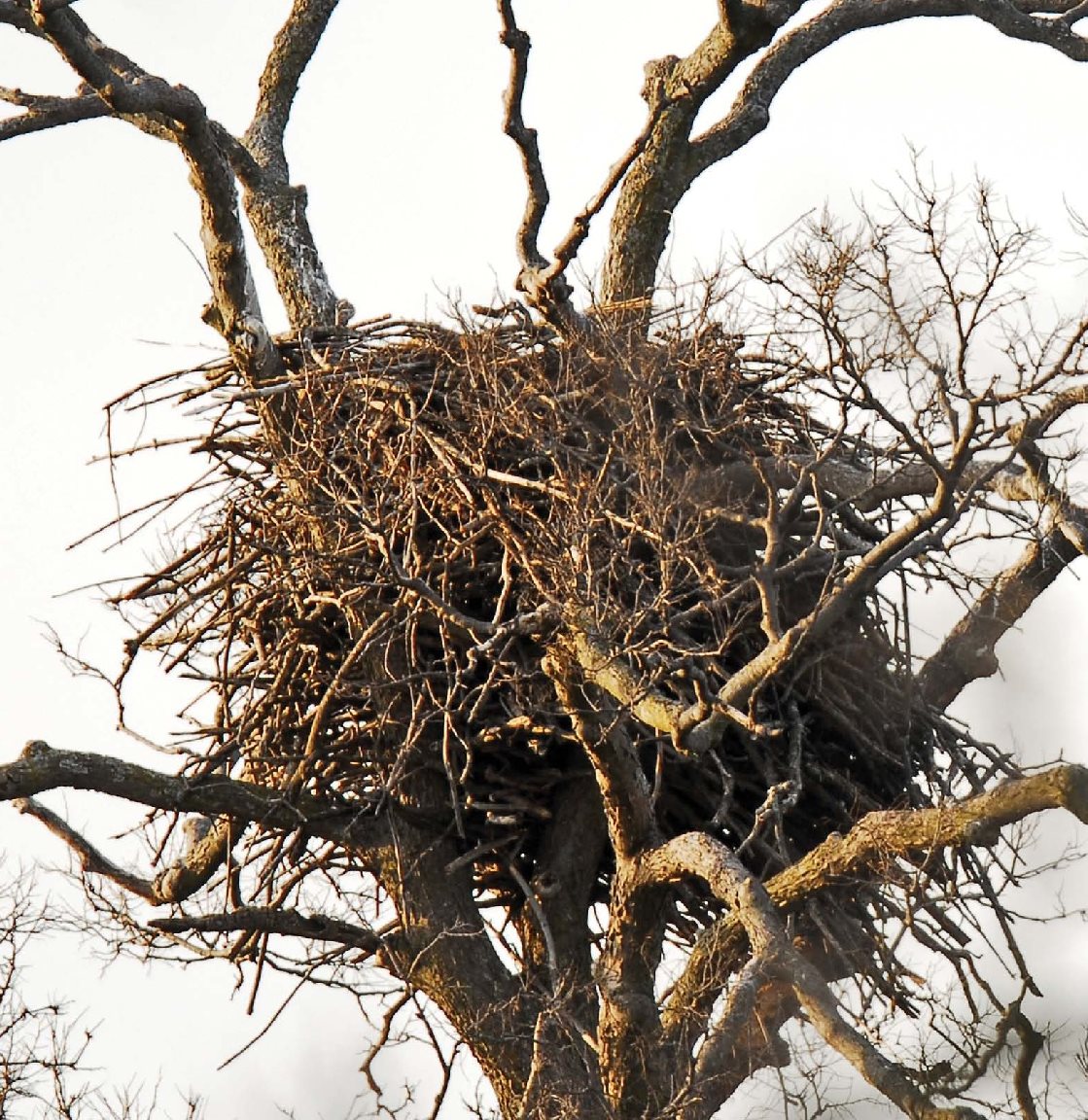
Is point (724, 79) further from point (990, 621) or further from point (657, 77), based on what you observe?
point (990, 621)

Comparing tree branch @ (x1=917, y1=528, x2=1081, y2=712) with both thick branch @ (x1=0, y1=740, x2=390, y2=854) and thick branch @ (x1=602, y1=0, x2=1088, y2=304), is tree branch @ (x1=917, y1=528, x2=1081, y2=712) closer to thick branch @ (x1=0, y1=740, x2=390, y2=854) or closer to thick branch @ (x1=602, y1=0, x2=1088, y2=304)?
thick branch @ (x1=602, y1=0, x2=1088, y2=304)

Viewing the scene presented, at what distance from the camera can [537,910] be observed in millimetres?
6707

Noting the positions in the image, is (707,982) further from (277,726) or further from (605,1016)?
(277,726)

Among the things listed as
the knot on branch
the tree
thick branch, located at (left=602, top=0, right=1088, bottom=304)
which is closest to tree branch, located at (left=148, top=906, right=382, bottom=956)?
the tree

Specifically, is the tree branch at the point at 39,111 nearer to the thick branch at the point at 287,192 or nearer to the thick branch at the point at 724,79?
the thick branch at the point at 287,192

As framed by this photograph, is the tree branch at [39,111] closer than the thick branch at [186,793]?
No

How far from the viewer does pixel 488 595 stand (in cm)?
678

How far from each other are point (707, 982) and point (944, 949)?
0.82 metres

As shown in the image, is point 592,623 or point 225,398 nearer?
point 592,623

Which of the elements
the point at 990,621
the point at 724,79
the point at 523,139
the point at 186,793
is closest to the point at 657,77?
the point at 724,79

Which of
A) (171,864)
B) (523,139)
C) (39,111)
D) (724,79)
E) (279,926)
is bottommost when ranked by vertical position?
(279,926)

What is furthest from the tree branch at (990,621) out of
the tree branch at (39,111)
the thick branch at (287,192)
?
the tree branch at (39,111)

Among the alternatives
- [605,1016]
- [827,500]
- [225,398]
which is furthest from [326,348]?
[605,1016]

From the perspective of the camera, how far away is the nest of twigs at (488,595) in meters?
6.41
